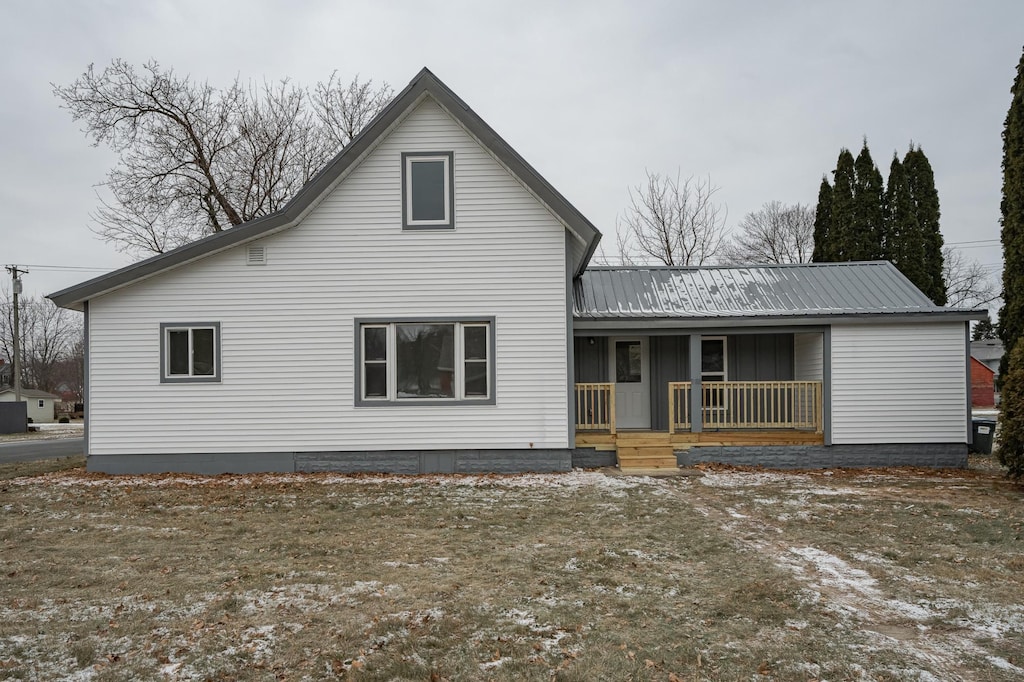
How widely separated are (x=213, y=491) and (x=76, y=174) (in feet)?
97.4

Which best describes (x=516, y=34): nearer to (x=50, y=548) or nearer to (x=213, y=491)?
(x=213, y=491)

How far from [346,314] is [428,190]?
2848mm

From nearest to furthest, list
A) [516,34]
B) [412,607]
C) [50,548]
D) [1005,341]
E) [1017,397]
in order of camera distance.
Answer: [412,607] < [50,548] < [1017,397] < [1005,341] < [516,34]

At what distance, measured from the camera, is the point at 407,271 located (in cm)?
1222

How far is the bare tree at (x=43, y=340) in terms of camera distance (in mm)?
63438

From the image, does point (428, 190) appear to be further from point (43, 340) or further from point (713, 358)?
point (43, 340)

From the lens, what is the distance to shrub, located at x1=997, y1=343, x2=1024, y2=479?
10156 mm

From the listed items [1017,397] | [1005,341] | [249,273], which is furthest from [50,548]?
[1005,341]

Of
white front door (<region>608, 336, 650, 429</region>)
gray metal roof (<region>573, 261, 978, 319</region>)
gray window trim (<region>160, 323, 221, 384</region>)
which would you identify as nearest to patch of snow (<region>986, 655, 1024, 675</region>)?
gray metal roof (<region>573, 261, 978, 319</region>)

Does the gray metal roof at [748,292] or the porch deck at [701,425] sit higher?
the gray metal roof at [748,292]

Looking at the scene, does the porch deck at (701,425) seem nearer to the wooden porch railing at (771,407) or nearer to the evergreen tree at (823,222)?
the wooden porch railing at (771,407)

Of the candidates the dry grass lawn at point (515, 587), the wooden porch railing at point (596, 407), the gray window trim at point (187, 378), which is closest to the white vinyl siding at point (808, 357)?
the dry grass lawn at point (515, 587)

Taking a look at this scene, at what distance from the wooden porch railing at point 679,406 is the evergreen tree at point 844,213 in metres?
19.1

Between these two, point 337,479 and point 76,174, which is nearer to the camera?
point 337,479
